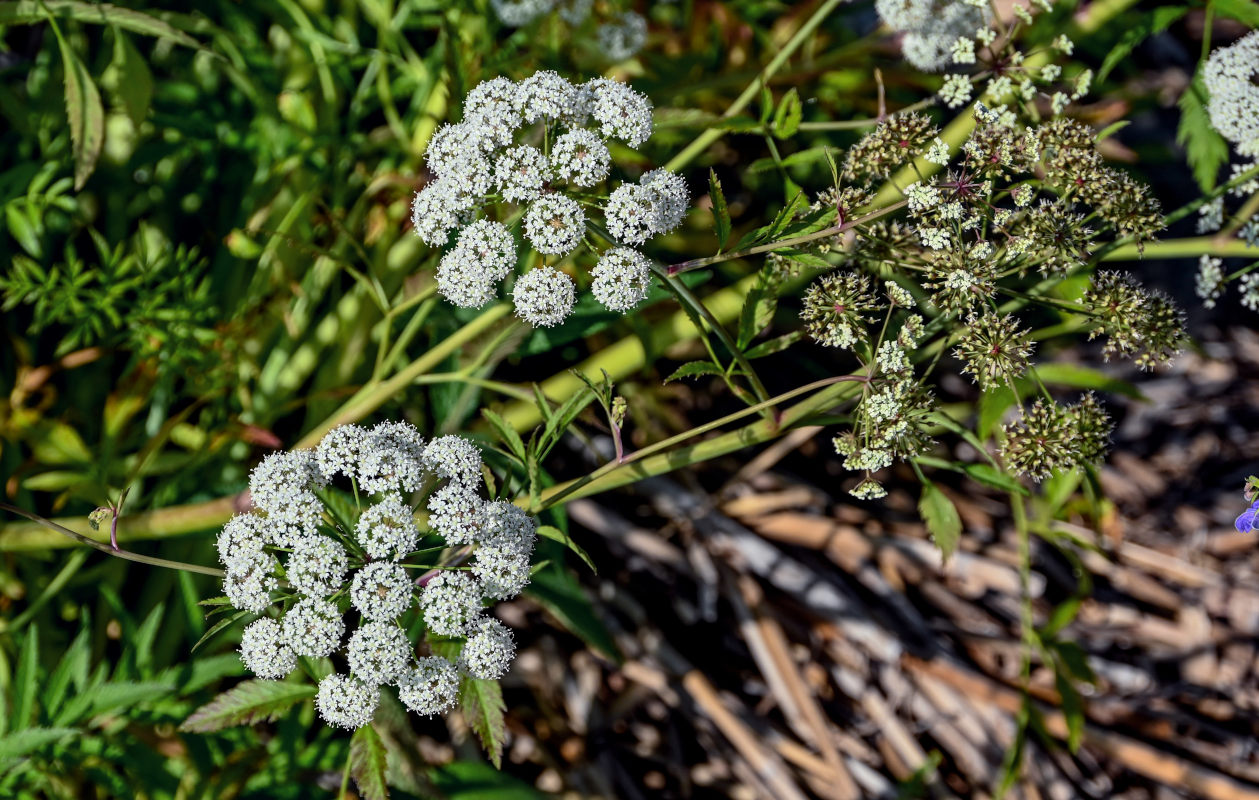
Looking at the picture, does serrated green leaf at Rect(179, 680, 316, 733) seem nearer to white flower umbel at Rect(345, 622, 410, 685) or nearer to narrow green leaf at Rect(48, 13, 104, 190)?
white flower umbel at Rect(345, 622, 410, 685)

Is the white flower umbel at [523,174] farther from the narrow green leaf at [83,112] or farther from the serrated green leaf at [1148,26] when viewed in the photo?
the serrated green leaf at [1148,26]

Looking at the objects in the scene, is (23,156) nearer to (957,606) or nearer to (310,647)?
(310,647)

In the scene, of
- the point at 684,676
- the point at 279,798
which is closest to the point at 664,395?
the point at 684,676

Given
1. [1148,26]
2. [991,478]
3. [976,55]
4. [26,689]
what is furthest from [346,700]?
[1148,26]

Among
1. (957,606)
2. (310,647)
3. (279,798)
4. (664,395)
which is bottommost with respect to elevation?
(957,606)

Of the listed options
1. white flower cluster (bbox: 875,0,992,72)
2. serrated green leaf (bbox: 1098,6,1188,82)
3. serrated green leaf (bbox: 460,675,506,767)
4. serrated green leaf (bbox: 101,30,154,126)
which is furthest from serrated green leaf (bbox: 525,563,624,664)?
serrated green leaf (bbox: 1098,6,1188,82)

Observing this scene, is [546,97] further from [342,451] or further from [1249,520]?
[1249,520]

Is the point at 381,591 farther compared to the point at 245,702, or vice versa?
the point at 245,702

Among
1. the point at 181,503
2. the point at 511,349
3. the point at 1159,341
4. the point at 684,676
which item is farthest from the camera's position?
the point at 684,676

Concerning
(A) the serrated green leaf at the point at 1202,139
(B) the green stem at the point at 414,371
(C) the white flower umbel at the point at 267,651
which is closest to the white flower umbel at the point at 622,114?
(B) the green stem at the point at 414,371
